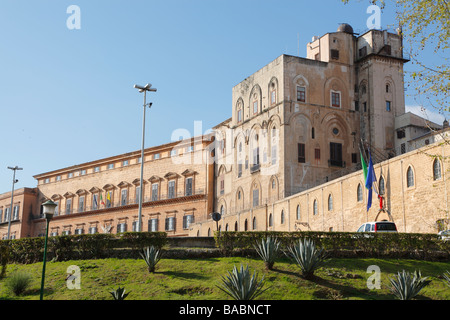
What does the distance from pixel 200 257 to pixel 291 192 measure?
23.3 meters

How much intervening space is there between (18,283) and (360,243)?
1187 cm

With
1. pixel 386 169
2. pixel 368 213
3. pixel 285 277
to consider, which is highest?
pixel 386 169

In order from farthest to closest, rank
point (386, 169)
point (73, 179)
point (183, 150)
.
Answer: point (73, 179) < point (183, 150) < point (386, 169)

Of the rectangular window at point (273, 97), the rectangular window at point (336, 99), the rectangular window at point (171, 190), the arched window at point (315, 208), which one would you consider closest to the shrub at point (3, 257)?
the arched window at point (315, 208)

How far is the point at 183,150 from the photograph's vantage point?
191ft

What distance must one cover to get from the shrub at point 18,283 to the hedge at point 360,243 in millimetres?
6781

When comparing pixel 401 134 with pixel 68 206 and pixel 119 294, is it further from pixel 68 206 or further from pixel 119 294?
pixel 68 206

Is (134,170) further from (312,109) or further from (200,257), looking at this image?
(200,257)

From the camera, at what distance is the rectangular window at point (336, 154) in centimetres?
4525

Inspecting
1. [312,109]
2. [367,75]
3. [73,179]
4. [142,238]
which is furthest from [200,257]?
[73,179]

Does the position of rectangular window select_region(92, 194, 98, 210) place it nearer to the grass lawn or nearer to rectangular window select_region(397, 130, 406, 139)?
rectangular window select_region(397, 130, 406, 139)

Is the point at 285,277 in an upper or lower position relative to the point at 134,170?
lower

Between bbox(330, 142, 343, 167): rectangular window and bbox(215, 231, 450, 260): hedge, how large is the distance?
79.3 ft

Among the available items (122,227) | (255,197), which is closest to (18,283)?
(255,197)
